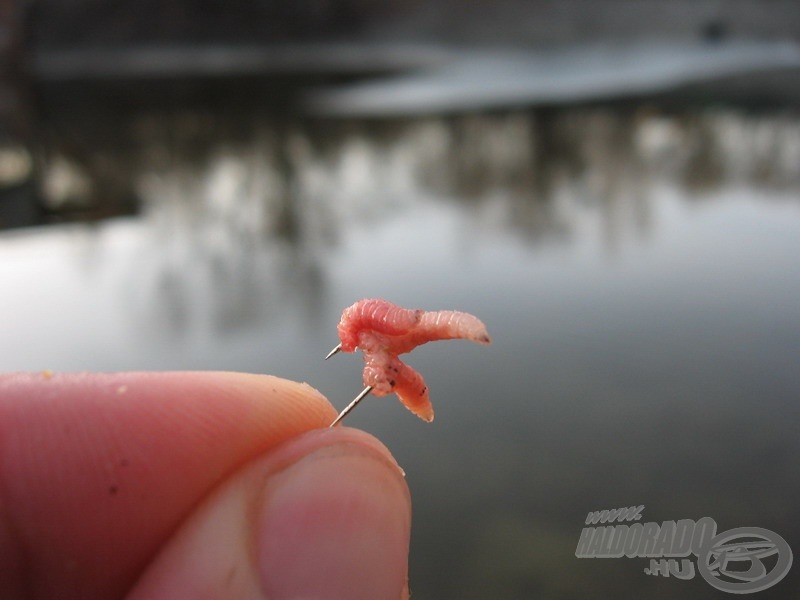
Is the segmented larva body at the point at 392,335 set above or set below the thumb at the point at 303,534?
above

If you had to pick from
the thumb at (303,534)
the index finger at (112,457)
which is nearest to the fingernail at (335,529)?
the thumb at (303,534)

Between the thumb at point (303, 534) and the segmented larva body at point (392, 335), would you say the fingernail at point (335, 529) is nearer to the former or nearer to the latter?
the thumb at point (303, 534)

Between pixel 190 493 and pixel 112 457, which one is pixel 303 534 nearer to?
pixel 190 493

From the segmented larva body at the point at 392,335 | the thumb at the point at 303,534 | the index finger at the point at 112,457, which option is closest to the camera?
the thumb at the point at 303,534

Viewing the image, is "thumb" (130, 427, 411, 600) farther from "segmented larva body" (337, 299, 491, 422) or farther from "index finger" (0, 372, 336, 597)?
"segmented larva body" (337, 299, 491, 422)

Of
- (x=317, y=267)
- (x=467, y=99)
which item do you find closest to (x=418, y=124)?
(x=467, y=99)

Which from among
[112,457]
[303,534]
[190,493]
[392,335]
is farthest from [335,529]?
[112,457]

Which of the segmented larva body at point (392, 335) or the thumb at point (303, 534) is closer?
the thumb at point (303, 534)

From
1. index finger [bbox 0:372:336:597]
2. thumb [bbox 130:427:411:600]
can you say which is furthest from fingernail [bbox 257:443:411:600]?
index finger [bbox 0:372:336:597]
